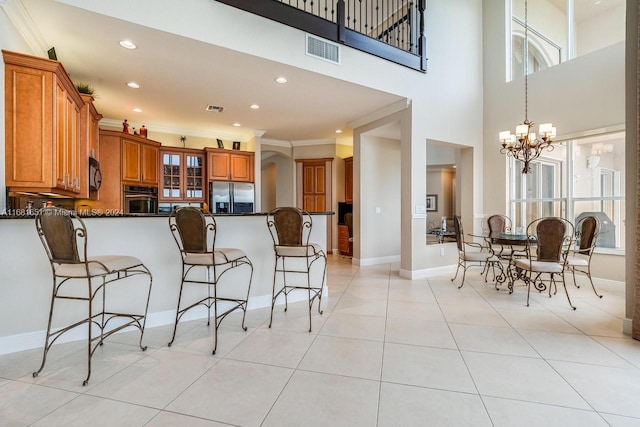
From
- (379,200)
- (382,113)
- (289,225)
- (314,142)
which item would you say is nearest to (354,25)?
(382,113)

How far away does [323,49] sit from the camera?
363cm

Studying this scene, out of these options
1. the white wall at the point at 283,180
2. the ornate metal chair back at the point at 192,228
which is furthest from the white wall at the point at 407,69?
the white wall at the point at 283,180

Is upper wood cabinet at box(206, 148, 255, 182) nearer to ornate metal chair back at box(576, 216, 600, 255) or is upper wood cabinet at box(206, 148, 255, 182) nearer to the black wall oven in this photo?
the black wall oven

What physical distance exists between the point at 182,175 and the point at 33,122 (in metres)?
3.63

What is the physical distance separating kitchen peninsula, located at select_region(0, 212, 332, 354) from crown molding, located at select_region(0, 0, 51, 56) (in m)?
1.71

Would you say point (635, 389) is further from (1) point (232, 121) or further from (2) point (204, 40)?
(1) point (232, 121)

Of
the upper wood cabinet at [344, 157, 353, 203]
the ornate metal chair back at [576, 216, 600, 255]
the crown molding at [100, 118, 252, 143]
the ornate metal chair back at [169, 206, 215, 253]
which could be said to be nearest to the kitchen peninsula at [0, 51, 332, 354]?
the ornate metal chair back at [169, 206, 215, 253]

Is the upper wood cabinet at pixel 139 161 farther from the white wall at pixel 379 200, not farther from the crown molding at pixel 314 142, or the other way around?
the white wall at pixel 379 200

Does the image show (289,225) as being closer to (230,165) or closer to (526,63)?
(230,165)

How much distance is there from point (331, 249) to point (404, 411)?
19.7 feet

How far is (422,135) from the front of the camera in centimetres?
488

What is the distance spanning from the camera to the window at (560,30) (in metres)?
4.54

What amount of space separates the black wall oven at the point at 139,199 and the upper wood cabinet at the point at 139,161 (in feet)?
0.35

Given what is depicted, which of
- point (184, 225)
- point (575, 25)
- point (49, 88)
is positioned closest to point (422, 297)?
point (184, 225)
